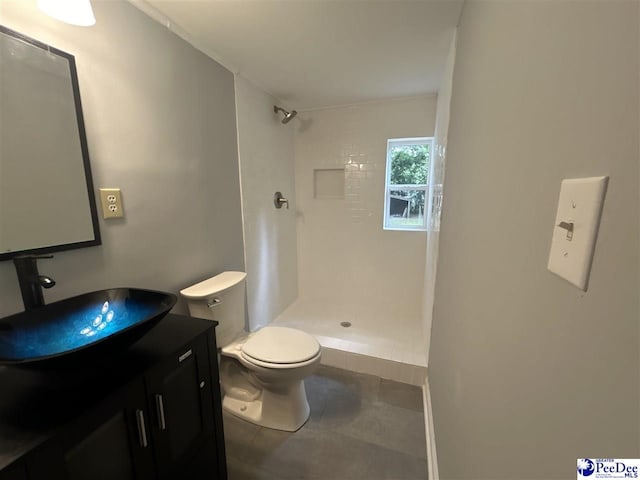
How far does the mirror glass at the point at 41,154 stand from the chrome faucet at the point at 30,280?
65 millimetres

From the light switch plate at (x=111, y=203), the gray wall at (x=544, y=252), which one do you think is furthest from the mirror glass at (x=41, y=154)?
the gray wall at (x=544, y=252)

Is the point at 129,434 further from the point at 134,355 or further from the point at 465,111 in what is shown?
the point at 465,111

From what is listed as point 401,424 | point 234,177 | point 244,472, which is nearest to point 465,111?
point 234,177

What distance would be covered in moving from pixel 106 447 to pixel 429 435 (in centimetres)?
146

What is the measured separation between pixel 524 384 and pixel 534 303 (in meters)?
0.14

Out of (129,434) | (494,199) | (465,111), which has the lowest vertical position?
(129,434)

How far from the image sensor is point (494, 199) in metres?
0.68

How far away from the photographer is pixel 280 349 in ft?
4.96

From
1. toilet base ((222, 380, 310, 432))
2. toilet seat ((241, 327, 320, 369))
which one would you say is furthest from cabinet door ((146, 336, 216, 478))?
toilet base ((222, 380, 310, 432))

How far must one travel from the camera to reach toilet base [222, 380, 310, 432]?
5.16 feet

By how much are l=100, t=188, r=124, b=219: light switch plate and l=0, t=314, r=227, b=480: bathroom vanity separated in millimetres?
499

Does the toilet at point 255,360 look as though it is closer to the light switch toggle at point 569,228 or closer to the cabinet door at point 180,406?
the cabinet door at point 180,406

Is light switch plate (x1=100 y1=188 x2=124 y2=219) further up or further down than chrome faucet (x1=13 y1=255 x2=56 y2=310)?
further up

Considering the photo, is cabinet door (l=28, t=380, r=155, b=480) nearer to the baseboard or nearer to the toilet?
the toilet
